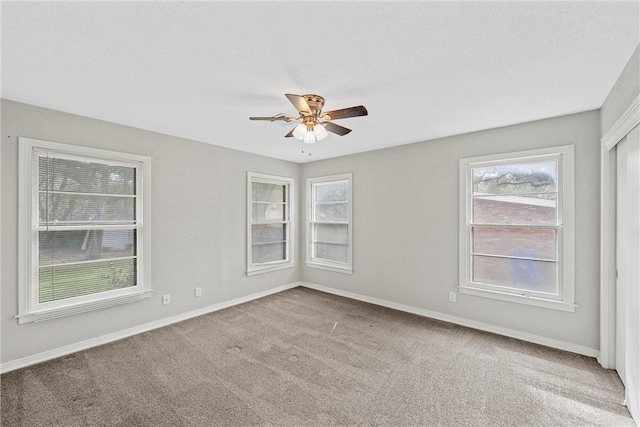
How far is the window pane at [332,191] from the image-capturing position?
4.91 metres

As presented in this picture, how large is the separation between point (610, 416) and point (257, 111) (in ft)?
12.2

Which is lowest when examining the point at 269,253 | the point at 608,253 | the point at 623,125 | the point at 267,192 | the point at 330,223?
the point at 269,253

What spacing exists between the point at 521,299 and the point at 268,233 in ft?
12.3

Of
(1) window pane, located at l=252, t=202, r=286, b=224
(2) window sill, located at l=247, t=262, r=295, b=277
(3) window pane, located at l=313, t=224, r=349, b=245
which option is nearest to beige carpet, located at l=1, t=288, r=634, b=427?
(2) window sill, located at l=247, t=262, r=295, b=277

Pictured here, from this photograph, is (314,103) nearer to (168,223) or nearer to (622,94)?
(622,94)

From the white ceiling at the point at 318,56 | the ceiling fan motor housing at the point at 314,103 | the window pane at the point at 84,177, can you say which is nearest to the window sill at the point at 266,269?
the window pane at the point at 84,177

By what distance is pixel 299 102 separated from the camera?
212 centimetres

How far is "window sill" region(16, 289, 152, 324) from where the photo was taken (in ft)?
8.45

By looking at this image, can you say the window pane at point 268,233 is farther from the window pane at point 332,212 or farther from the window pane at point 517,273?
the window pane at point 517,273

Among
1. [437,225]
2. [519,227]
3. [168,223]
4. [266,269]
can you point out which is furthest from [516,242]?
[168,223]

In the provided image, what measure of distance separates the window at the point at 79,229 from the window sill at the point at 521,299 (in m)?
4.02

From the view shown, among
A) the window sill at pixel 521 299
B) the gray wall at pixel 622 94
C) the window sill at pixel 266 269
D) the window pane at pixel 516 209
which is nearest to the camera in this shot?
the gray wall at pixel 622 94

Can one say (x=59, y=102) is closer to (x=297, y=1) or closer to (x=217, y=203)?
(x=217, y=203)

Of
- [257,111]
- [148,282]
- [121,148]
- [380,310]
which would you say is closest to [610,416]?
[380,310]
